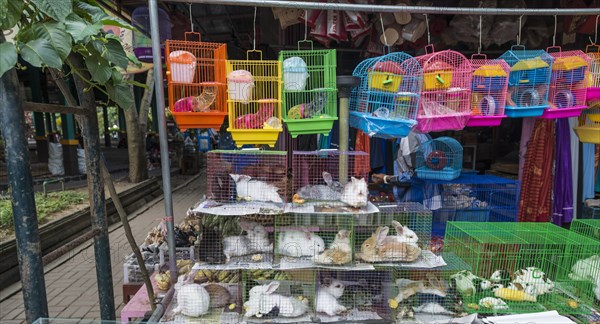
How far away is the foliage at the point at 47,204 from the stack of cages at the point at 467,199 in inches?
225

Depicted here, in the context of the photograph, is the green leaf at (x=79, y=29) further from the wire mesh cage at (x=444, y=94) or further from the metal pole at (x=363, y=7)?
the wire mesh cage at (x=444, y=94)

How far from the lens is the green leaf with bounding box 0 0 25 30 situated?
137 centimetres

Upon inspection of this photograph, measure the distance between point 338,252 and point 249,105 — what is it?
136cm

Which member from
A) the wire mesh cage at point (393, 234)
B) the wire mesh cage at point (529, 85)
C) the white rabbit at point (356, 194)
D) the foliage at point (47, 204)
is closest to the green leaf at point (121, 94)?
the white rabbit at point (356, 194)

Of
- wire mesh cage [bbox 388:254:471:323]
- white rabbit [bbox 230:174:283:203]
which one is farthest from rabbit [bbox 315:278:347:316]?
white rabbit [bbox 230:174:283:203]

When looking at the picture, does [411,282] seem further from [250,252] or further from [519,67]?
[519,67]

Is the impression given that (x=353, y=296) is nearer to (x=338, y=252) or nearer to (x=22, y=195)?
(x=338, y=252)

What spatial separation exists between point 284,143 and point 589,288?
3443mm

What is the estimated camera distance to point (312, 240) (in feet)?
7.98

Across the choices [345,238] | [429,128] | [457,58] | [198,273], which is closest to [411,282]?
[345,238]

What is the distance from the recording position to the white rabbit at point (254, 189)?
2492 millimetres

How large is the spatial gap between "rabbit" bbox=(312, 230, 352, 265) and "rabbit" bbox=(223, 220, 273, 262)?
41 cm

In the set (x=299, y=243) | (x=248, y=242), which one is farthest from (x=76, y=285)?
(x=299, y=243)

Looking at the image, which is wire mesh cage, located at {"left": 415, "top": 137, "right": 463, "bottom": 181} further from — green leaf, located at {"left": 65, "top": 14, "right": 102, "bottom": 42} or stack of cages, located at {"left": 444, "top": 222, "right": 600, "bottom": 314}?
green leaf, located at {"left": 65, "top": 14, "right": 102, "bottom": 42}
